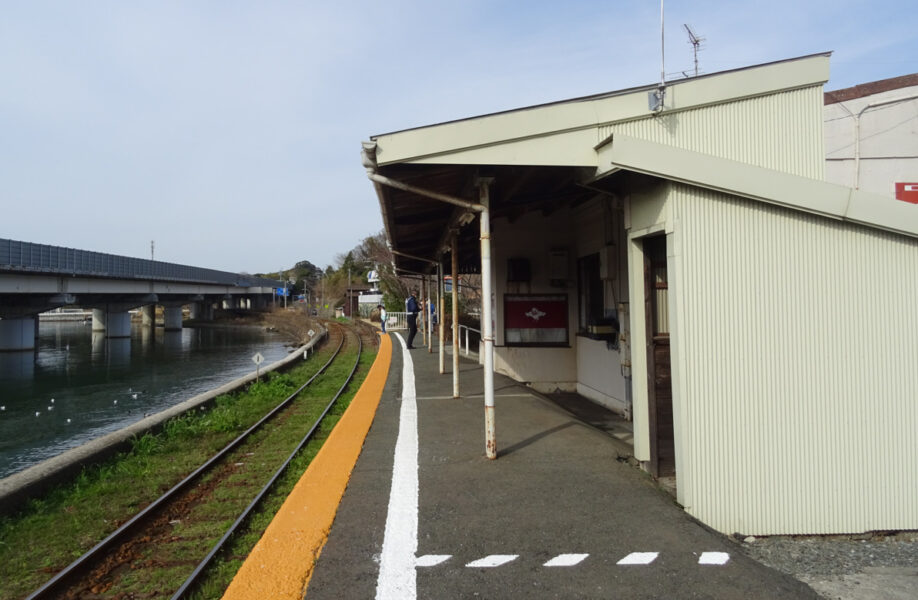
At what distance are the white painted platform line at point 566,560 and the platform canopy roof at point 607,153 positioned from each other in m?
2.88

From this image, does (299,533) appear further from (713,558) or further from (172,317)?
(172,317)

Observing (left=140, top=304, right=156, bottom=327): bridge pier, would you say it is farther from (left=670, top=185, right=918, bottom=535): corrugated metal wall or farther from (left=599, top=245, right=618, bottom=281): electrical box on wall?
(left=670, top=185, right=918, bottom=535): corrugated metal wall

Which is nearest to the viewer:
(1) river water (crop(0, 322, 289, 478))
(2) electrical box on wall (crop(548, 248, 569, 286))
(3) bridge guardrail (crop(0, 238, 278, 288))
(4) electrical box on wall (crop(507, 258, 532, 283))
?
(2) electrical box on wall (crop(548, 248, 569, 286))

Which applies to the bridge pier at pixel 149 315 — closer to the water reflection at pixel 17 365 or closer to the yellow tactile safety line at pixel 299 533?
the water reflection at pixel 17 365

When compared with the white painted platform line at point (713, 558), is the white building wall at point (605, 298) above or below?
above

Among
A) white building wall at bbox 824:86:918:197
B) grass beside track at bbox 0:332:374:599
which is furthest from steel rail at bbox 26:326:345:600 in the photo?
white building wall at bbox 824:86:918:197

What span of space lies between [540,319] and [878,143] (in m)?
5.75

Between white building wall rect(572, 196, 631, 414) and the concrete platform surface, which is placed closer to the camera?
the concrete platform surface

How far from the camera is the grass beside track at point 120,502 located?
4160mm

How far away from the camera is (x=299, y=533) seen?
4.01 m

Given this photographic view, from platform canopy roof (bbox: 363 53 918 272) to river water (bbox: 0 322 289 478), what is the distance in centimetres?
949

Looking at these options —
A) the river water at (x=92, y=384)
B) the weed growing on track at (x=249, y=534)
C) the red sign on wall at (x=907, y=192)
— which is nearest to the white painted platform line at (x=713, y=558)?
the weed growing on track at (x=249, y=534)

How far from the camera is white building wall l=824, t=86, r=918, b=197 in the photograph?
7.70 m

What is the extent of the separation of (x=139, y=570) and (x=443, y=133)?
424 centimetres
